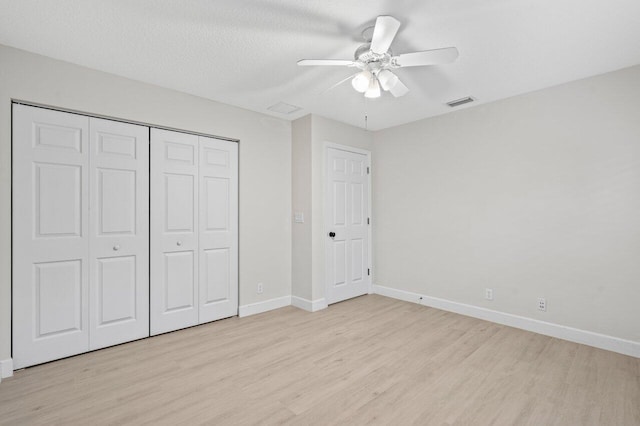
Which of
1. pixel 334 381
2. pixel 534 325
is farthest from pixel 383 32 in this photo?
pixel 534 325

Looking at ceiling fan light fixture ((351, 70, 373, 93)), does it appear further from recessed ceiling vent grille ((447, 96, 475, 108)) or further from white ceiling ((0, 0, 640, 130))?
recessed ceiling vent grille ((447, 96, 475, 108))

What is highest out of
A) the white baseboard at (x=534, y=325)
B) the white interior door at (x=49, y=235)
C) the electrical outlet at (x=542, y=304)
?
the white interior door at (x=49, y=235)

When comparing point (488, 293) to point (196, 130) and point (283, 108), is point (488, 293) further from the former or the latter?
point (196, 130)

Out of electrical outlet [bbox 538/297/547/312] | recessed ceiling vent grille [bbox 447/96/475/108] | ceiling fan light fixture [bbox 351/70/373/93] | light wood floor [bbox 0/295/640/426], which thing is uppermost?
recessed ceiling vent grille [bbox 447/96/475/108]

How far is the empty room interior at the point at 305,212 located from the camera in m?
2.07

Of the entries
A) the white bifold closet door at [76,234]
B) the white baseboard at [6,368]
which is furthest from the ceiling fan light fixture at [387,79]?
the white baseboard at [6,368]

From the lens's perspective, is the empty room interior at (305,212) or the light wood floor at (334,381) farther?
the empty room interior at (305,212)

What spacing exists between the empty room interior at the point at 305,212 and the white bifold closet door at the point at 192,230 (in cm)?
2

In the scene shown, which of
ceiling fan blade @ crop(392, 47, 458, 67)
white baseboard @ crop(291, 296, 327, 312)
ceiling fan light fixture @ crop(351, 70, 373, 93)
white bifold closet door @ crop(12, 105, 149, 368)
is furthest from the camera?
white baseboard @ crop(291, 296, 327, 312)

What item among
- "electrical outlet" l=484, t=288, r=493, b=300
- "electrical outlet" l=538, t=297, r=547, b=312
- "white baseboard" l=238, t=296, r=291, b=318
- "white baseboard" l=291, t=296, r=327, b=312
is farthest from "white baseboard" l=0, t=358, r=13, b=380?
"electrical outlet" l=538, t=297, r=547, b=312

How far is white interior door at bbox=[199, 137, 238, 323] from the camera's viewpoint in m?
3.52

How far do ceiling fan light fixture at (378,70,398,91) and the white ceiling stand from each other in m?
0.26

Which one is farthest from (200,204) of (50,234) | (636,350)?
(636,350)

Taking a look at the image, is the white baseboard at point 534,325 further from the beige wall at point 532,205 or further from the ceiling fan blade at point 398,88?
the ceiling fan blade at point 398,88
